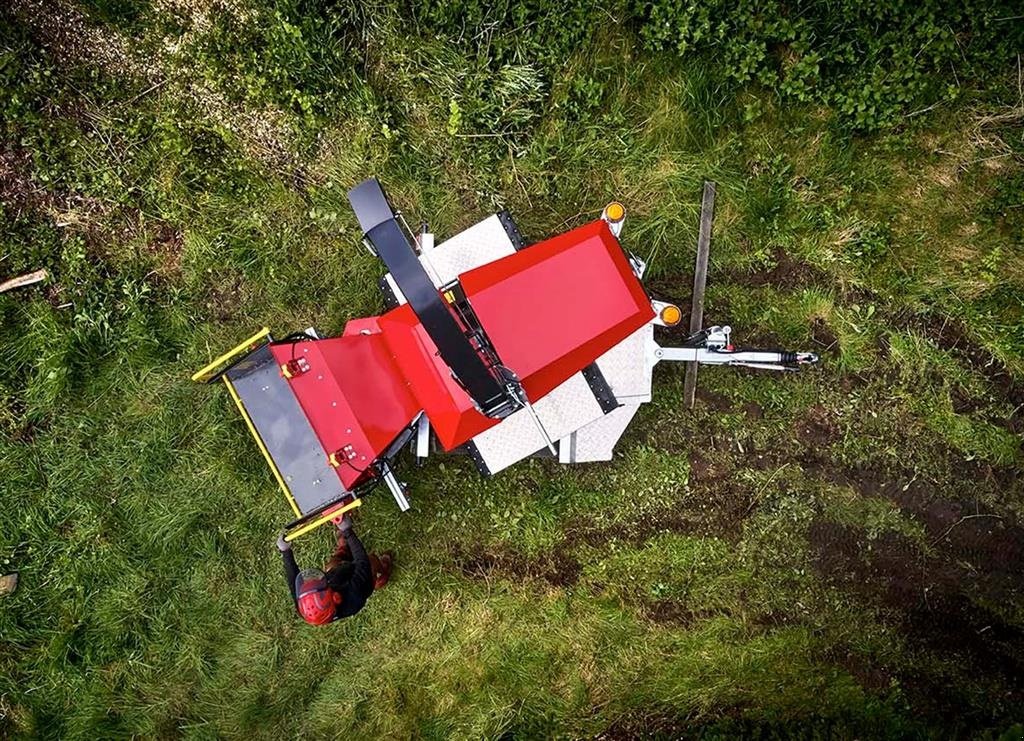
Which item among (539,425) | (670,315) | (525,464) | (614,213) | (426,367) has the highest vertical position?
(614,213)

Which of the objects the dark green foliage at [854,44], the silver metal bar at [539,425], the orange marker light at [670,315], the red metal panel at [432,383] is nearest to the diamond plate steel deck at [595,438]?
the silver metal bar at [539,425]

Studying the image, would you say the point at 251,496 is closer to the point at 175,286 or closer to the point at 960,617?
the point at 175,286

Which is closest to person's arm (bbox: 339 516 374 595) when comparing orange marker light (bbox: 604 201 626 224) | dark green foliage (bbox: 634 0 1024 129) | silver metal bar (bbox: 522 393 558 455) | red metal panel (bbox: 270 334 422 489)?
red metal panel (bbox: 270 334 422 489)

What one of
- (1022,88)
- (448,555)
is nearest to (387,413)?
(448,555)

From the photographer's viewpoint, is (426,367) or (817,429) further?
(817,429)

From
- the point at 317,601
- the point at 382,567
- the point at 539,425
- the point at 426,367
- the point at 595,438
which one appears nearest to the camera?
the point at 539,425

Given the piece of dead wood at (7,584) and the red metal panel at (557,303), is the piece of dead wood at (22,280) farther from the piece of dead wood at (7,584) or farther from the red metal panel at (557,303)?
the red metal panel at (557,303)

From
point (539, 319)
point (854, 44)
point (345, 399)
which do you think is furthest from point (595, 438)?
point (854, 44)

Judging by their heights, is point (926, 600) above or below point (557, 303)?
below

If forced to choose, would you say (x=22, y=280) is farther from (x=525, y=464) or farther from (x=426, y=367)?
(x=525, y=464)
